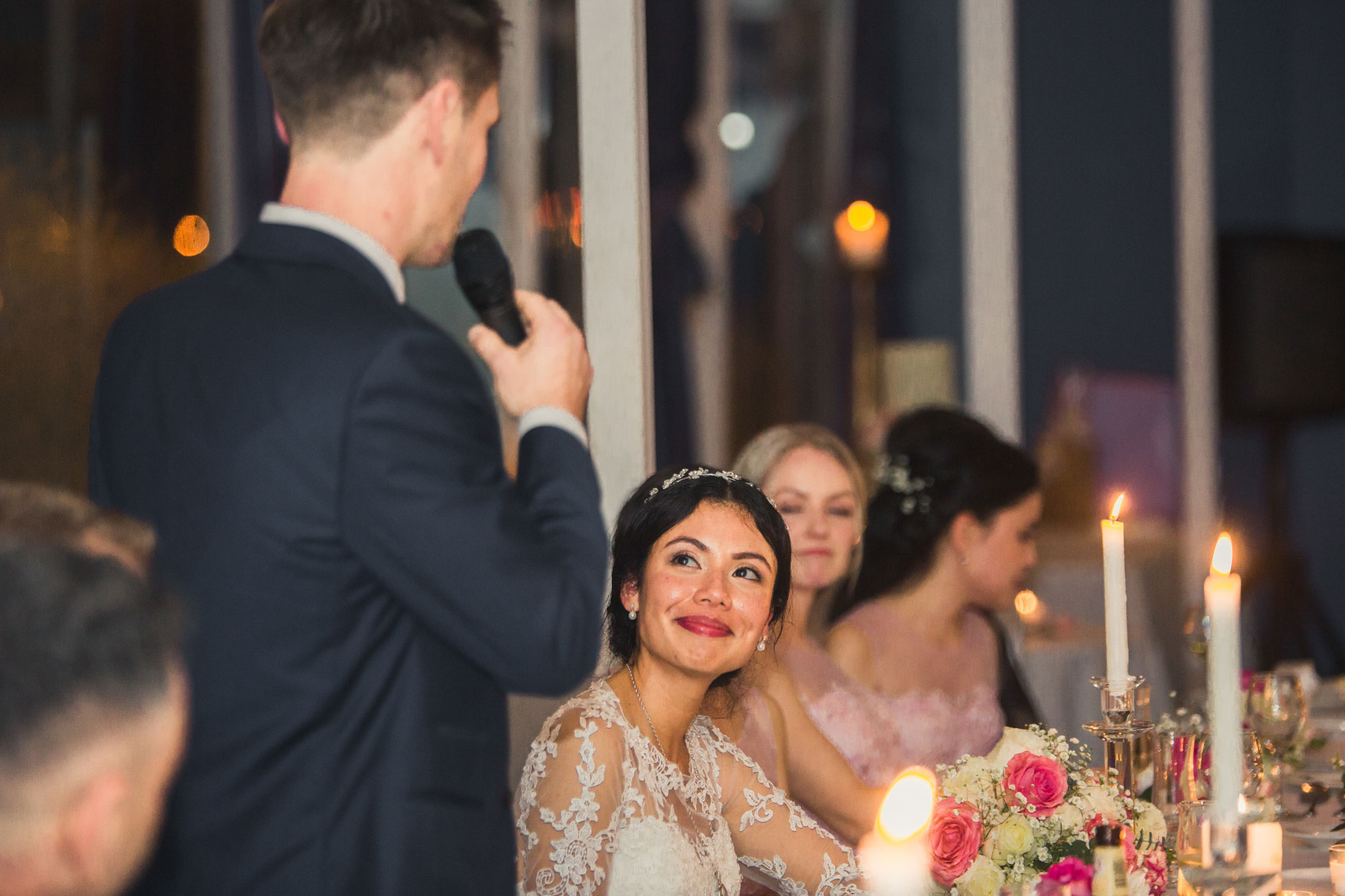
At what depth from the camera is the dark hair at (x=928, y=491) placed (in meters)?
2.87

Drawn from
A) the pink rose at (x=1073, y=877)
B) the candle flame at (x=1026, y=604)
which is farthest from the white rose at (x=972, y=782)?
the candle flame at (x=1026, y=604)

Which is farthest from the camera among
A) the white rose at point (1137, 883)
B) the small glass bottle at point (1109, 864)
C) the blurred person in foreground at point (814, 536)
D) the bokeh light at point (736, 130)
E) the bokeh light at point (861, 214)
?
the bokeh light at point (736, 130)

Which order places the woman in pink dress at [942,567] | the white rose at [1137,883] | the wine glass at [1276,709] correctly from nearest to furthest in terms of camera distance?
1. the white rose at [1137,883]
2. the wine glass at [1276,709]
3. the woman in pink dress at [942,567]

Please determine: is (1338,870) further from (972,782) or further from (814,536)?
(814,536)

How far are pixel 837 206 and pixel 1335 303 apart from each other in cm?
217

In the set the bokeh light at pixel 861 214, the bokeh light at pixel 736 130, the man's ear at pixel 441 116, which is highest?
the bokeh light at pixel 736 130

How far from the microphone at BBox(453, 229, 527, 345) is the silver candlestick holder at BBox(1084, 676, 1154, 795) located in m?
0.82

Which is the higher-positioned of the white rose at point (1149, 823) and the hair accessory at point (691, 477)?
the hair accessory at point (691, 477)

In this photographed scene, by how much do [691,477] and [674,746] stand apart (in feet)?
1.35

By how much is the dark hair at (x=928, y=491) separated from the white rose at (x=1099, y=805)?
4.34 feet

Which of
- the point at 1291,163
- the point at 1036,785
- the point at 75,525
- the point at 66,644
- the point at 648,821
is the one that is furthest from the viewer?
the point at 1291,163

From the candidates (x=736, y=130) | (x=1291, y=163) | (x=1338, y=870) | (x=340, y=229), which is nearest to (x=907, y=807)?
(x=1338, y=870)

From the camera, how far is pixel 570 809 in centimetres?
171

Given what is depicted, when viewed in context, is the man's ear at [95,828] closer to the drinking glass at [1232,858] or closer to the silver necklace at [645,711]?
the drinking glass at [1232,858]
